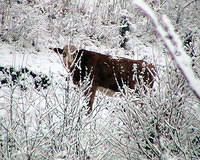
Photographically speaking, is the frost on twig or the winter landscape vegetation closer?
the frost on twig

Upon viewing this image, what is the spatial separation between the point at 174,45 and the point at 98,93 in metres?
2.32

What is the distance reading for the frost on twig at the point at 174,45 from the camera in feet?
0.89

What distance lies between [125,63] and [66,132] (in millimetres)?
2560

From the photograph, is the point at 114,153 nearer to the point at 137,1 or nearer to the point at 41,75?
the point at 137,1

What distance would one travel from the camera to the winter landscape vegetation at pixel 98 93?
169 centimetres

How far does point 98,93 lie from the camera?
102 inches

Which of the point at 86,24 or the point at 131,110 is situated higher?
the point at 86,24

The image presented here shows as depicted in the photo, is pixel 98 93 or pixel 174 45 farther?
pixel 98 93

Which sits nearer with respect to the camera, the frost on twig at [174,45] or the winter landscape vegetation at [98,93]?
the frost on twig at [174,45]

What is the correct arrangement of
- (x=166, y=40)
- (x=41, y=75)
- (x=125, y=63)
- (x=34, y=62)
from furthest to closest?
(x=34, y=62) < (x=41, y=75) < (x=125, y=63) < (x=166, y=40)

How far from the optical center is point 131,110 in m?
2.01

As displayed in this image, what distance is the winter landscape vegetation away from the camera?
1.69 meters

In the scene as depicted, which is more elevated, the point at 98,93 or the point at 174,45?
the point at 174,45

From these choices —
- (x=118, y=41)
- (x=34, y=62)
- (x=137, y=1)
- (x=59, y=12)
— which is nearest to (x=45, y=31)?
(x=59, y=12)
